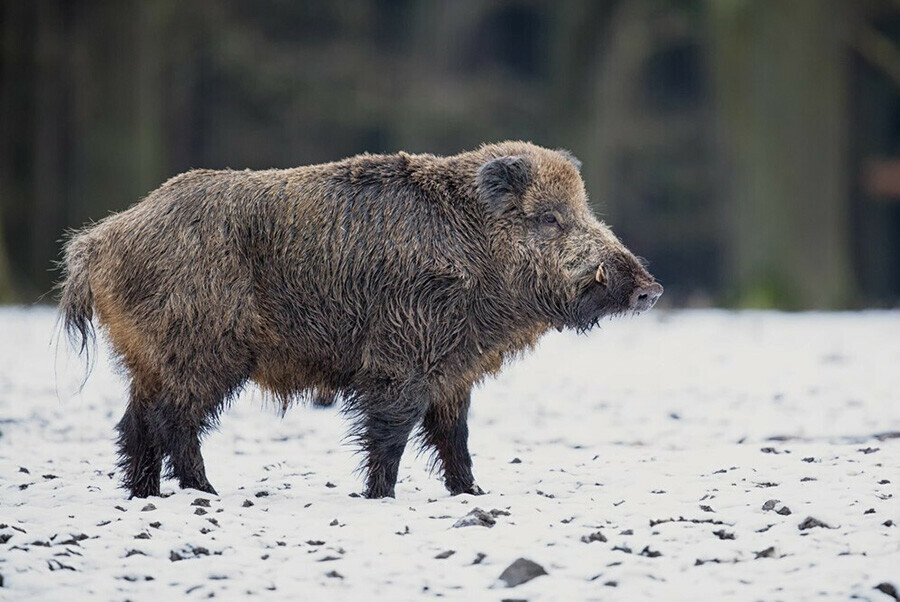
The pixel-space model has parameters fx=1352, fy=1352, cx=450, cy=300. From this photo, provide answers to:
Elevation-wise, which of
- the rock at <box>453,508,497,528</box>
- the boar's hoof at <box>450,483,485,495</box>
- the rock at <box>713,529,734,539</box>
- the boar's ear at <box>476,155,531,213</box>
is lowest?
the boar's hoof at <box>450,483,485,495</box>

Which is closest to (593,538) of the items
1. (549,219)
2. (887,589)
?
(887,589)

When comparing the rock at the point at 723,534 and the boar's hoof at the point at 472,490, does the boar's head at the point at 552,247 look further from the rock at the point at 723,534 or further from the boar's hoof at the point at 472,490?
the rock at the point at 723,534

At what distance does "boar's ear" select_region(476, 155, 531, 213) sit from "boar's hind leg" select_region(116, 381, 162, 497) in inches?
80.5

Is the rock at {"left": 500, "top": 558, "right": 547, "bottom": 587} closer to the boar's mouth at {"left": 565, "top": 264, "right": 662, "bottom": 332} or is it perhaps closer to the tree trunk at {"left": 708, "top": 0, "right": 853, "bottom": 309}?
the boar's mouth at {"left": 565, "top": 264, "right": 662, "bottom": 332}

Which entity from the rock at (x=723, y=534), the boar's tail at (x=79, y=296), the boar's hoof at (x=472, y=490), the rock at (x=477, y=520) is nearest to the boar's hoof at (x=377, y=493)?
the boar's hoof at (x=472, y=490)

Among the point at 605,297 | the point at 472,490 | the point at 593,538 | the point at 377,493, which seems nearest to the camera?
the point at 593,538

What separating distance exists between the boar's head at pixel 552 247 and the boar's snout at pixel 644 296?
1.2 inches

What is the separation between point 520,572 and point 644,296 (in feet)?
7.06

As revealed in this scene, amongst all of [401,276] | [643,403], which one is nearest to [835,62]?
[643,403]

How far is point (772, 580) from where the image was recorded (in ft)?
16.6

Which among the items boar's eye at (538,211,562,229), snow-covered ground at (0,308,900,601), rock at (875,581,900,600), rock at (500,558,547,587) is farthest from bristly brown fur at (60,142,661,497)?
rock at (875,581,900,600)

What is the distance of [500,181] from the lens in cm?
725

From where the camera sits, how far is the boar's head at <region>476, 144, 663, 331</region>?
7.06 m

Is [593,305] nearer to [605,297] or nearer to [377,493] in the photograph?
[605,297]
